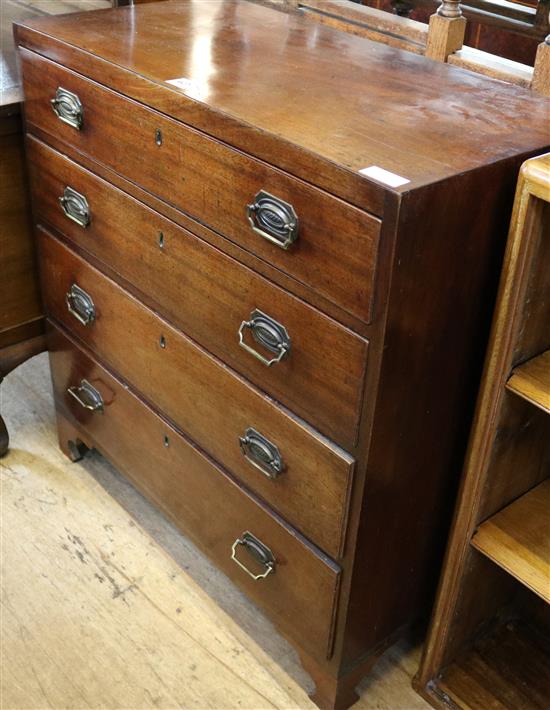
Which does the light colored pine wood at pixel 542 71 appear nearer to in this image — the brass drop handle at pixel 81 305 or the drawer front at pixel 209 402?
the drawer front at pixel 209 402

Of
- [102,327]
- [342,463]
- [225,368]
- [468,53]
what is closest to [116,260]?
Answer: [102,327]

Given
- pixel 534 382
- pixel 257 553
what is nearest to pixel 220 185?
pixel 534 382

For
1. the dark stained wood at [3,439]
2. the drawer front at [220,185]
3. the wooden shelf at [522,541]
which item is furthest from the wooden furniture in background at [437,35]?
the dark stained wood at [3,439]

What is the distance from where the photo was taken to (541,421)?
1.33 meters

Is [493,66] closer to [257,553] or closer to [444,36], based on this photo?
[444,36]

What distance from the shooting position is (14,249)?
1.83 meters

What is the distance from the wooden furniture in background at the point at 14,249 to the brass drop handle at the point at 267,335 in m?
0.73

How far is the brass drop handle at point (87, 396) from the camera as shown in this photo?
5.90ft

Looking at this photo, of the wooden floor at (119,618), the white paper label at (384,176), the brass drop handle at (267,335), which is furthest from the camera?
the wooden floor at (119,618)

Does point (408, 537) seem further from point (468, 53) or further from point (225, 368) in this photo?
point (468, 53)

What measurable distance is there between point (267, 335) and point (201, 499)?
46 cm

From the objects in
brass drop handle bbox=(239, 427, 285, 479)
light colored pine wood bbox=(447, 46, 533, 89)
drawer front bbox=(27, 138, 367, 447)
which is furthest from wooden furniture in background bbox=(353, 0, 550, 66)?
brass drop handle bbox=(239, 427, 285, 479)

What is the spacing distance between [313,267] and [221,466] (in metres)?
0.50

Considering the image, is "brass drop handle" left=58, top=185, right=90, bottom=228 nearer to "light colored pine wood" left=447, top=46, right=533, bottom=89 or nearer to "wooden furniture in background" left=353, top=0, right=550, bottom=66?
"light colored pine wood" left=447, top=46, right=533, bottom=89
